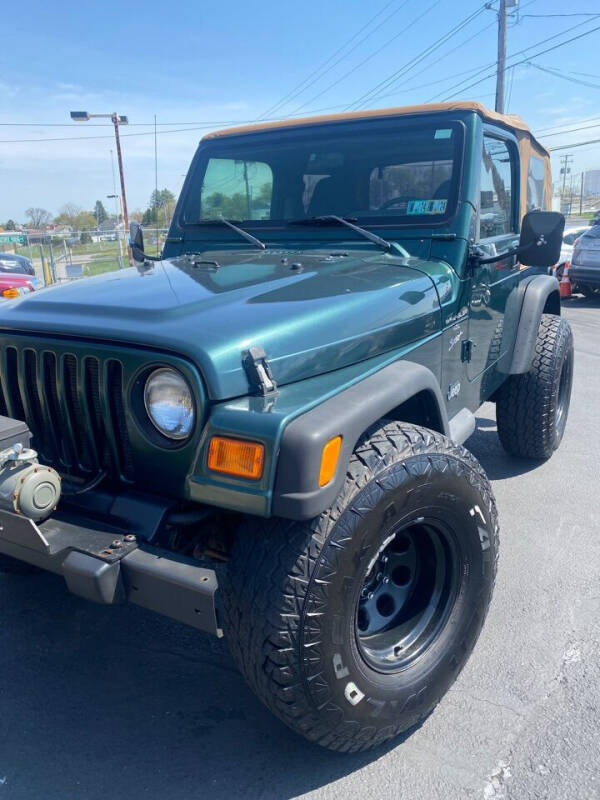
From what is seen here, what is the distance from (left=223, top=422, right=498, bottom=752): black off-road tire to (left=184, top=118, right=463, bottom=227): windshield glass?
1.38 metres

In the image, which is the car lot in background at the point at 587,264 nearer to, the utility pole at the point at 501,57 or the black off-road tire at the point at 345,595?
the utility pole at the point at 501,57

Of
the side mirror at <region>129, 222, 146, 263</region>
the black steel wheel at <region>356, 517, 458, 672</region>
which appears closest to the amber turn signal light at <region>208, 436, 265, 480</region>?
the black steel wheel at <region>356, 517, 458, 672</region>

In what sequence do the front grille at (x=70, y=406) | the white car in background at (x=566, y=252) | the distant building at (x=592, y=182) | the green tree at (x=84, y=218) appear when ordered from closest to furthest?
the front grille at (x=70, y=406)
the white car in background at (x=566, y=252)
the green tree at (x=84, y=218)
the distant building at (x=592, y=182)

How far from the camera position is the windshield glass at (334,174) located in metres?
3.11

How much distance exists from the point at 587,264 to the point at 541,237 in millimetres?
10354

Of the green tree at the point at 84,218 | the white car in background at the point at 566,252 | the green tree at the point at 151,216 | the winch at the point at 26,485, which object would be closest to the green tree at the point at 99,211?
the green tree at the point at 84,218

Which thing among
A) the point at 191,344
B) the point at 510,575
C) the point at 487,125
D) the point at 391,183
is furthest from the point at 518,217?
the point at 191,344

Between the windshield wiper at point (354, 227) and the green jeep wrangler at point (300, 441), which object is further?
the windshield wiper at point (354, 227)

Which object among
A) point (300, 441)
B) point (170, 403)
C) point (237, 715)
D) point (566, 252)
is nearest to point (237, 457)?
point (300, 441)

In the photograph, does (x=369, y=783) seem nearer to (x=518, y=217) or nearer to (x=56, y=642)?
(x=56, y=642)

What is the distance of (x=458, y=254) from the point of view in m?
3.01

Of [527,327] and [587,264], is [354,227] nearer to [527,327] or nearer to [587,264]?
[527,327]

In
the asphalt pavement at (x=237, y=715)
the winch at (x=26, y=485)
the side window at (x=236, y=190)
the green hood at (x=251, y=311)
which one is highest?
the side window at (x=236, y=190)

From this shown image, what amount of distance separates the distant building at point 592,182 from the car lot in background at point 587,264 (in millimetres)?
84057
